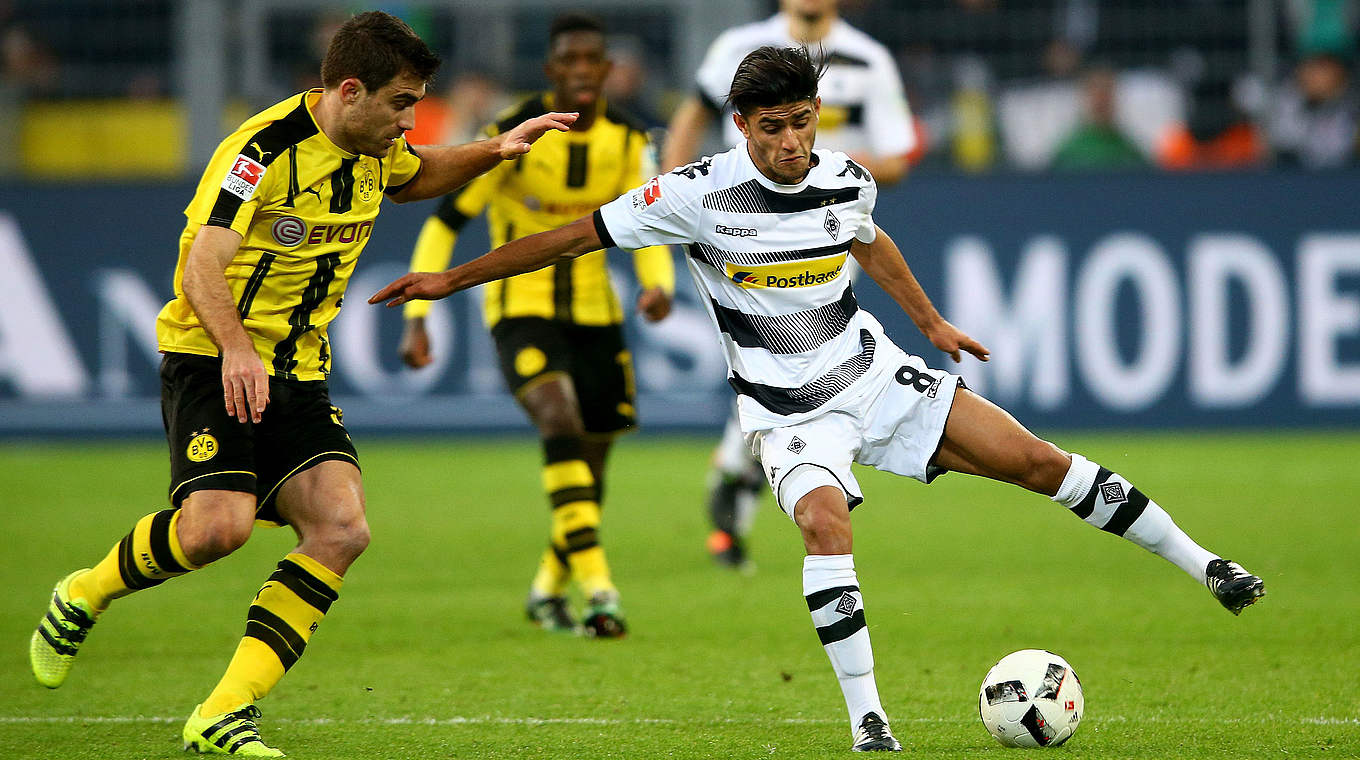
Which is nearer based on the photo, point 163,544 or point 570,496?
point 163,544

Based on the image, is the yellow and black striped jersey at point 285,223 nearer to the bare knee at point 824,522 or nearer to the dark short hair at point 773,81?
the dark short hair at point 773,81

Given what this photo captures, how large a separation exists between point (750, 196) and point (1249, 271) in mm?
8456

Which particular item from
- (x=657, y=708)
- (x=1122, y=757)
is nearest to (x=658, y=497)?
(x=657, y=708)

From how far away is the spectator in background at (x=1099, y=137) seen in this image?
1381 cm

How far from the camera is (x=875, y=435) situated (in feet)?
16.8

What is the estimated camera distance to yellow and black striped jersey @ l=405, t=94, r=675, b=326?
7.16 meters

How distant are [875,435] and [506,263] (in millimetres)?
1230

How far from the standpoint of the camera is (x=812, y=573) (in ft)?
15.6

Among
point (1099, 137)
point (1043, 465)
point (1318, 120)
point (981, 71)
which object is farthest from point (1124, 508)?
point (981, 71)

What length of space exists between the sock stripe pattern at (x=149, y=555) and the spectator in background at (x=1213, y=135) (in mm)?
10653

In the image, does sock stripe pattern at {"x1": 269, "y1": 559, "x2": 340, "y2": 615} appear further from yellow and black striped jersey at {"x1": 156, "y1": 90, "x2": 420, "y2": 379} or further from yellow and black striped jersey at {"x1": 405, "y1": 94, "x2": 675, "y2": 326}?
yellow and black striped jersey at {"x1": 405, "y1": 94, "x2": 675, "y2": 326}

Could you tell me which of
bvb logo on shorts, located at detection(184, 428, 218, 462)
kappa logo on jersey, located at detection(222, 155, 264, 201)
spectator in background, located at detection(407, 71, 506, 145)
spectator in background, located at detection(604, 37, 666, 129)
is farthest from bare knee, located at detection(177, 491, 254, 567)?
spectator in background, located at detection(407, 71, 506, 145)

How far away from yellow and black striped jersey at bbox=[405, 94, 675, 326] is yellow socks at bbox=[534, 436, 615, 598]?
2.10 ft

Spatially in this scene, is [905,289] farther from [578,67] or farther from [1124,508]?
[578,67]
